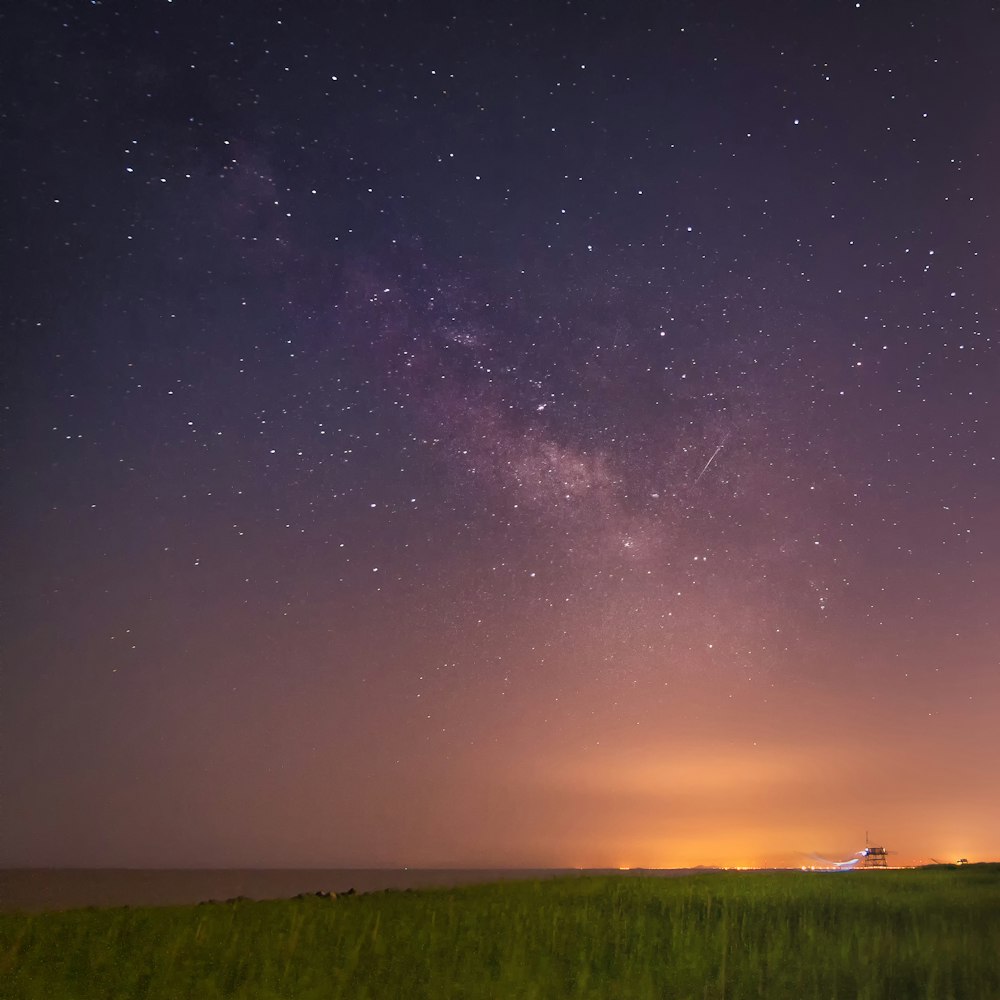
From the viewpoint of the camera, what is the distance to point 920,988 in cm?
765

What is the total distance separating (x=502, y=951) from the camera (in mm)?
9164

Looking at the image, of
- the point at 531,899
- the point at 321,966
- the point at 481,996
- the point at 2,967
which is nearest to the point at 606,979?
the point at 481,996

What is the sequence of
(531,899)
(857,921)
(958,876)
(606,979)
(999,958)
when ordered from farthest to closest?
1. (958,876)
2. (531,899)
3. (857,921)
4. (999,958)
5. (606,979)

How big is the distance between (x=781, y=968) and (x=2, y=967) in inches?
297

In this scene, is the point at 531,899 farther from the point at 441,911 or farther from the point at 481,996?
the point at 481,996

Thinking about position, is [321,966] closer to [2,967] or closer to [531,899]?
[2,967]

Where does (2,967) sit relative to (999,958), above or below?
below

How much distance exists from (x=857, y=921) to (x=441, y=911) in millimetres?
5819

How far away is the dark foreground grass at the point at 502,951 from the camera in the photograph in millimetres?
7609

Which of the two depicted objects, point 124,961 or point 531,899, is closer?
point 124,961

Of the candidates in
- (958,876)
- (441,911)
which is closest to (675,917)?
(441,911)

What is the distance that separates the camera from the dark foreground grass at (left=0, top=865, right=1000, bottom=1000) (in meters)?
7.61

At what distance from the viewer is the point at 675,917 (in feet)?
39.3

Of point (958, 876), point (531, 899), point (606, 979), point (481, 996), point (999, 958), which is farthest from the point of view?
point (958, 876)
